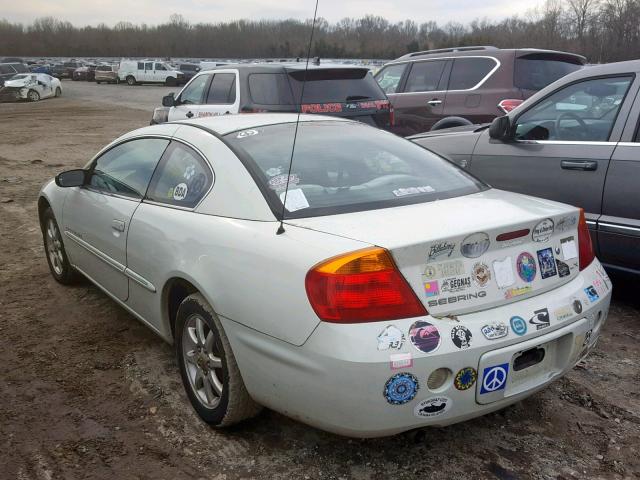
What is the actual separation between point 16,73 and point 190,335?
111 ft

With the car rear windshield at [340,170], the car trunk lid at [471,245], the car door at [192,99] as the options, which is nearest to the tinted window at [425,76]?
the car door at [192,99]

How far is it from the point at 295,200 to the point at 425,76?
686cm

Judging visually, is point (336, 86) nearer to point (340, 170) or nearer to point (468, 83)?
point (468, 83)

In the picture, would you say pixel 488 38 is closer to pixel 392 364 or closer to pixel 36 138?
pixel 36 138

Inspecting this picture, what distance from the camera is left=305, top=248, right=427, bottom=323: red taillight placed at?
7.15 feet

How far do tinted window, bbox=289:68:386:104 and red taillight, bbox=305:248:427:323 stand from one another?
17.5 feet

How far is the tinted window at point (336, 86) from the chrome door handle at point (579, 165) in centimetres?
373

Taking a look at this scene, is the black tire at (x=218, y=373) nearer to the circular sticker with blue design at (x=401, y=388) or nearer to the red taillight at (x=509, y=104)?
the circular sticker with blue design at (x=401, y=388)

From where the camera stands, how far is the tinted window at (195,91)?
344 inches

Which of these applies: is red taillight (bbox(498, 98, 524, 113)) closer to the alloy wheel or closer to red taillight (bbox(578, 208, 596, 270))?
red taillight (bbox(578, 208, 596, 270))

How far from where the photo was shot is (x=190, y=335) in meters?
2.92

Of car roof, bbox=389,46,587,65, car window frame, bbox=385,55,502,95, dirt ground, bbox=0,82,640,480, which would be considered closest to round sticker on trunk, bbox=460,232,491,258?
dirt ground, bbox=0,82,640,480

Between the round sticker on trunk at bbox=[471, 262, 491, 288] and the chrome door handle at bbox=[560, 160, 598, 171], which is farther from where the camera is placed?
the chrome door handle at bbox=[560, 160, 598, 171]

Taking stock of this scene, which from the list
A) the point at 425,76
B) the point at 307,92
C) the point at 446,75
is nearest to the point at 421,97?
the point at 425,76
